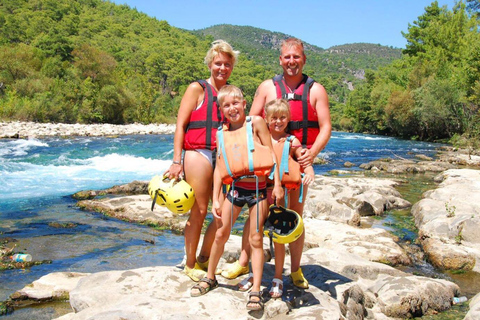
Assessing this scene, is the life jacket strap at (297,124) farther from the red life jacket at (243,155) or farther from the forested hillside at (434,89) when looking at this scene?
the forested hillside at (434,89)

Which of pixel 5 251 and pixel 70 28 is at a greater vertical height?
pixel 70 28

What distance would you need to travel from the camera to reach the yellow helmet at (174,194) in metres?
3.86

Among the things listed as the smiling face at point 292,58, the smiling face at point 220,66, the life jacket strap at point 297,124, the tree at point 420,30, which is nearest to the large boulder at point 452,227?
the life jacket strap at point 297,124

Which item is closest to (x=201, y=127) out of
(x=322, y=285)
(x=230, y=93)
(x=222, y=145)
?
(x=222, y=145)

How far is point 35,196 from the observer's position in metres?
12.1

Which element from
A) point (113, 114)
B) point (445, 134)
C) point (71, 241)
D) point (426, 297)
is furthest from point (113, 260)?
point (113, 114)

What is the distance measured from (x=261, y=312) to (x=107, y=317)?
128 cm

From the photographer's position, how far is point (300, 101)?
12.6ft

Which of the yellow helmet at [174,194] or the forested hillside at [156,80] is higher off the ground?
the forested hillside at [156,80]

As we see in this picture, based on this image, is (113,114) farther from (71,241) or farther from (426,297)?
(426,297)

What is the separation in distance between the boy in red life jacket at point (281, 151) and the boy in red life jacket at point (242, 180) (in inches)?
4.5

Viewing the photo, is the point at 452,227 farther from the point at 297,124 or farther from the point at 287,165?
the point at 287,165

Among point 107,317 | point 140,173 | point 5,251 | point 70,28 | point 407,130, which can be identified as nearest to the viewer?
point 107,317

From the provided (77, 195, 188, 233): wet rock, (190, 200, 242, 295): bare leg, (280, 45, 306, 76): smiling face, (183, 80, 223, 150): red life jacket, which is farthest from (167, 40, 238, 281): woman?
(77, 195, 188, 233): wet rock
